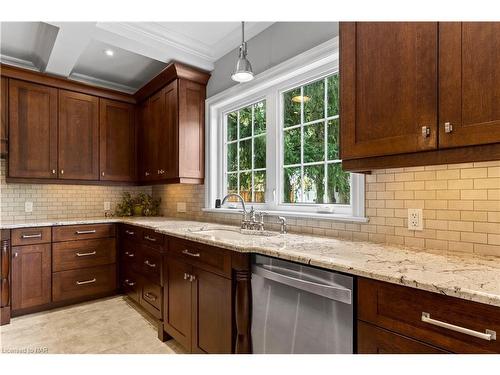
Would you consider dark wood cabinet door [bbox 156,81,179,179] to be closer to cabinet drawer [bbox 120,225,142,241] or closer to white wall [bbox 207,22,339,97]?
white wall [bbox 207,22,339,97]

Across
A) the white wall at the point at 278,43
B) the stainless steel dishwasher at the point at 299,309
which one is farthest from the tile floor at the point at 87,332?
the white wall at the point at 278,43

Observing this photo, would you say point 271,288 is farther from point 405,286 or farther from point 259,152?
point 259,152

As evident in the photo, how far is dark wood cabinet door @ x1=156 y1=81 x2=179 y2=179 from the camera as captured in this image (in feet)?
9.65

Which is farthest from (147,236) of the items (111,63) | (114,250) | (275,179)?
(111,63)

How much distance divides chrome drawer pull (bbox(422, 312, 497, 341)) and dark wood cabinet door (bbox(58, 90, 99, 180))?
349 centimetres

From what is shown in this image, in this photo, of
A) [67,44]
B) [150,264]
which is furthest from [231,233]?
[67,44]

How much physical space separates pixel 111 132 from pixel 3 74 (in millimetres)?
1100

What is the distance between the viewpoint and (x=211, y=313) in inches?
69.0

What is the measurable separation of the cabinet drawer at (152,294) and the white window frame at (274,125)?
0.90 meters

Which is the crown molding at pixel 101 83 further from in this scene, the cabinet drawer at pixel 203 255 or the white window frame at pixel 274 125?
the cabinet drawer at pixel 203 255

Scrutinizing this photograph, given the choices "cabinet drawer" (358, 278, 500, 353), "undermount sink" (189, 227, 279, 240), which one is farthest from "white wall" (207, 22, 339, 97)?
"cabinet drawer" (358, 278, 500, 353)

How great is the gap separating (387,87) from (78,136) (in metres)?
3.26

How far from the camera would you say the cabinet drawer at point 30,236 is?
2.63 m

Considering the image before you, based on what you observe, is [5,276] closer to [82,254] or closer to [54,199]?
[82,254]
